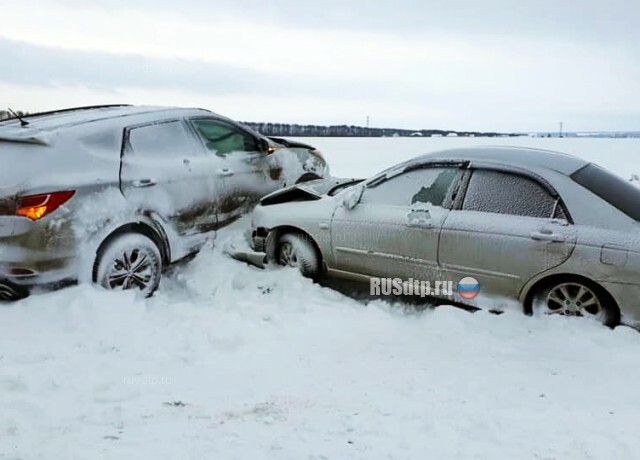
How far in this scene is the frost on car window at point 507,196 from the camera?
434 centimetres

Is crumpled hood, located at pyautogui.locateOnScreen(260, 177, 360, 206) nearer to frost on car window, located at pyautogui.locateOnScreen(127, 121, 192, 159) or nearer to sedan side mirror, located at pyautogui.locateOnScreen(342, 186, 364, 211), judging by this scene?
sedan side mirror, located at pyautogui.locateOnScreen(342, 186, 364, 211)

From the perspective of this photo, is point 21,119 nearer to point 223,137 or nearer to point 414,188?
point 223,137

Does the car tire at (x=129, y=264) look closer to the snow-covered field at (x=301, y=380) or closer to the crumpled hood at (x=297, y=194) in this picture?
the snow-covered field at (x=301, y=380)

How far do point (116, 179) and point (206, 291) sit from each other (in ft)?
4.30

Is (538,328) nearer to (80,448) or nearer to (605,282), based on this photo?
(605,282)

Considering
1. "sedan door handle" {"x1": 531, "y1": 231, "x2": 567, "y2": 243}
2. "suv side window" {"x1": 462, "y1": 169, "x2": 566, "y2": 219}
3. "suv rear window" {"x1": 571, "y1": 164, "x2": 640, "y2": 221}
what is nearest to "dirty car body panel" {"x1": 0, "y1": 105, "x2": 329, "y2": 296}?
"suv side window" {"x1": 462, "y1": 169, "x2": 566, "y2": 219}

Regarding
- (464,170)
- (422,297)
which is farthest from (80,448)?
(464,170)

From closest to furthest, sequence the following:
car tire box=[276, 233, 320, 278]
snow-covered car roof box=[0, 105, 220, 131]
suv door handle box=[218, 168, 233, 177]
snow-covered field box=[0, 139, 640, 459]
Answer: snow-covered field box=[0, 139, 640, 459] → snow-covered car roof box=[0, 105, 220, 131] → car tire box=[276, 233, 320, 278] → suv door handle box=[218, 168, 233, 177]

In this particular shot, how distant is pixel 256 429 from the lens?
2914mm

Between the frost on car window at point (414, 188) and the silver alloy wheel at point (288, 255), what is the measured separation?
0.94 meters

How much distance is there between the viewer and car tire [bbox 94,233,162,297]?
464 cm

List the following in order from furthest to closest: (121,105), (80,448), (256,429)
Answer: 1. (121,105)
2. (256,429)
3. (80,448)

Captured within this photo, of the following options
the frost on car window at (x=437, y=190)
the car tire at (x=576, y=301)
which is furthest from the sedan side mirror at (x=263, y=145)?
the car tire at (x=576, y=301)

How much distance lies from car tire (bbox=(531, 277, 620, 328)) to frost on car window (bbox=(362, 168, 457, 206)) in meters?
1.17
